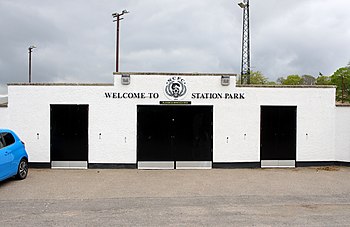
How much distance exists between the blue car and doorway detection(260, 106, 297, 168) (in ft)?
26.1

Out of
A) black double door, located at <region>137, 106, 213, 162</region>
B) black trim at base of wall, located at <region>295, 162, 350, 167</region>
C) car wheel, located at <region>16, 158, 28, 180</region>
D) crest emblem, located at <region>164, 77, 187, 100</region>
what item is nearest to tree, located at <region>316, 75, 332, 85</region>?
black trim at base of wall, located at <region>295, 162, 350, 167</region>

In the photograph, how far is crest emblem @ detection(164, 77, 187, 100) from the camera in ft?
36.3

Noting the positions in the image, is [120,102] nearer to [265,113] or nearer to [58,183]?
[58,183]

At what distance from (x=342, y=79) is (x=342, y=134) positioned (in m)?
27.4

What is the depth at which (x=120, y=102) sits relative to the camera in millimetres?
11008

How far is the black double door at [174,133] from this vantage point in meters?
11.0

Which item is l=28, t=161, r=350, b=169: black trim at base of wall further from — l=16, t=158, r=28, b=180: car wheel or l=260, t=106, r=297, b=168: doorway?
l=16, t=158, r=28, b=180: car wheel

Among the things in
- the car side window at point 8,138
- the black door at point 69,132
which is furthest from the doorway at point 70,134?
the car side window at point 8,138

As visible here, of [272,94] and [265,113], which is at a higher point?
[272,94]

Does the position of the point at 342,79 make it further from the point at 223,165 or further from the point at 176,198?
the point at 176,198

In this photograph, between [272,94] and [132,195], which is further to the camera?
[272,94]

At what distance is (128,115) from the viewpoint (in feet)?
36.1

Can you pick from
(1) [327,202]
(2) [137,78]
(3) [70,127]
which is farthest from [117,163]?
(1) [327,202]

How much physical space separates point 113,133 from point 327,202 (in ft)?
23.1
